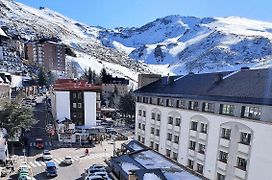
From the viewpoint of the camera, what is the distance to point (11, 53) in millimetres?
162625

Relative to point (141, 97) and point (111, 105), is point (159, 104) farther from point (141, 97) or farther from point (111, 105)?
point (111, 105)

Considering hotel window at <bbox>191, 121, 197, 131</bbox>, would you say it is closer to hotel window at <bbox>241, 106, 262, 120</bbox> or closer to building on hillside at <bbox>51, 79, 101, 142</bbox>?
hotel window at <bbox>241, 106, 262, 120</bbox>

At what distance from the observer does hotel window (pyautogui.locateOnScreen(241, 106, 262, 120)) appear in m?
25.9

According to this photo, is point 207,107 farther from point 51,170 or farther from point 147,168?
point 51,170

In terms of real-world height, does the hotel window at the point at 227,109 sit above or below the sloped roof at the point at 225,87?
below

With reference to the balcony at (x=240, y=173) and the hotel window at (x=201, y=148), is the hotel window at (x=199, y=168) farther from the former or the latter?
the balcony at (x=240, y=173)

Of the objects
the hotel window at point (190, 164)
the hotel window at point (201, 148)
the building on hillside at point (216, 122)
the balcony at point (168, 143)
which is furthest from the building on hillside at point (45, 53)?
the hotel window at point (201, 148)

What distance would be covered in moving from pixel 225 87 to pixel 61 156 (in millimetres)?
31290

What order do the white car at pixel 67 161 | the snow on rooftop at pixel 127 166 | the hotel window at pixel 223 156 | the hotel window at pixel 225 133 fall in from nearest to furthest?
the hotel window at pixel 225 133 → the hotel window at pixel 223 156 → the snow on rooftop at pixel 127 166 → the white car at pixel 67 161

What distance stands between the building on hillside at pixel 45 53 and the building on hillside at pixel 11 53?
5.15 m

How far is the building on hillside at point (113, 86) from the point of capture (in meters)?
129

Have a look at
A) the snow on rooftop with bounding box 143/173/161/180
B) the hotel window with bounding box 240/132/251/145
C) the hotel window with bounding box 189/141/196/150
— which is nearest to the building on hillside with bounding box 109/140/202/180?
the snow on rooftop with bounding box 143/173/161/180

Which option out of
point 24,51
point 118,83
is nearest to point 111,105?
point 118,83

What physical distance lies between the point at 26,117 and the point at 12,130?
3.15 m
